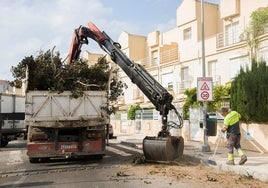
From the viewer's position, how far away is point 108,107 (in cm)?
1400

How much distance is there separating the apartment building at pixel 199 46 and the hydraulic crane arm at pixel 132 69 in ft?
29.9

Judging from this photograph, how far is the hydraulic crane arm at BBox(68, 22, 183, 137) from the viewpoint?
13.9 m

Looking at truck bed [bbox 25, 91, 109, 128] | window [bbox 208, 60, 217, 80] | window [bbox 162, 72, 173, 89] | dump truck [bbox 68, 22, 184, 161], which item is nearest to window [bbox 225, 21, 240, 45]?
window [bbox 208, 60, 217, 80]

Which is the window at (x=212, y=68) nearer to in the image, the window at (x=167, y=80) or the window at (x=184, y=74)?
the window at (x=184, y=74)

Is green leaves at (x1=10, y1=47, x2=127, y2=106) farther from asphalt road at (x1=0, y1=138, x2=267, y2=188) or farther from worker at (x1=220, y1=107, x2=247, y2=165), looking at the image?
worker at (x1=220, y1=107, x2=247, y2=165)

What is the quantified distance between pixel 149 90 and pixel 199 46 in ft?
54.4

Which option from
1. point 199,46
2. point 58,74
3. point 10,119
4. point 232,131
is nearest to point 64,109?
point 58,74

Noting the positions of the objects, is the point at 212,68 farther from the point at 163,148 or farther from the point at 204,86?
the point at 163,148

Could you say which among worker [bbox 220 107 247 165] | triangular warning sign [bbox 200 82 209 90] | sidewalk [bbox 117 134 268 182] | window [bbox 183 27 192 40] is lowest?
sidewalk [bbox 117 134 268 182]

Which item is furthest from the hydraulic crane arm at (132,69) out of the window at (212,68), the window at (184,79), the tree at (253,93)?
the window at (184,79)

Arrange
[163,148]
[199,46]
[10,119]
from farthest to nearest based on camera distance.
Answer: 1. [199,46]
2. [10,119]
3. [163,148]

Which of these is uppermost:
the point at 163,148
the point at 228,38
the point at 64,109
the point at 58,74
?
the point at 228,38

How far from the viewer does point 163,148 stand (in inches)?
504

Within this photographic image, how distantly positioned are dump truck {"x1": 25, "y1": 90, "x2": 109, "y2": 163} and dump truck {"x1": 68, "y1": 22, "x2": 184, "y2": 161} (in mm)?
1583
